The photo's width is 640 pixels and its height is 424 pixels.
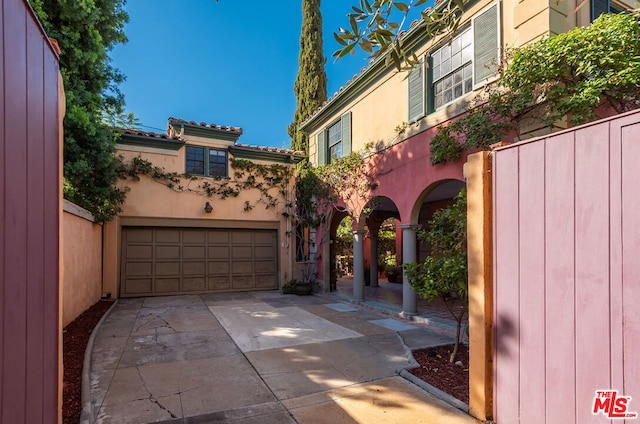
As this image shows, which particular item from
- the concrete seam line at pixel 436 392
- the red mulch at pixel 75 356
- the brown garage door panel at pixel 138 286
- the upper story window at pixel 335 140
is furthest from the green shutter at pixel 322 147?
the concrete seam line at pixel 436 392

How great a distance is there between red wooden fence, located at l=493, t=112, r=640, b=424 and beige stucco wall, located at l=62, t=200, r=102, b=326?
22.8ft

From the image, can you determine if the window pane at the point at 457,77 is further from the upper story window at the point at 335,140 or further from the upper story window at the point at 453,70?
the upper story window at the point at 335,140

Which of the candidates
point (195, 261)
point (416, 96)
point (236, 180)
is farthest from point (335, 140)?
point (195, 261)

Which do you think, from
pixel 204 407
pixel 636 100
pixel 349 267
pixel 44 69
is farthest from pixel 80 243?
pixel 349 267

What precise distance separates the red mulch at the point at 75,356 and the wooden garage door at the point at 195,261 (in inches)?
86.1

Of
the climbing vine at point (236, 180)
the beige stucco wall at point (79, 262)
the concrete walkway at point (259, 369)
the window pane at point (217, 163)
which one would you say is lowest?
the concrete walkway at point (259, 369)

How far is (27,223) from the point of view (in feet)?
5.47

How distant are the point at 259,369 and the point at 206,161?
852 cm

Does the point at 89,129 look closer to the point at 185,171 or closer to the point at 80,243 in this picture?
the point at 80,243

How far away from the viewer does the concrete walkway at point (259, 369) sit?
3307 mm

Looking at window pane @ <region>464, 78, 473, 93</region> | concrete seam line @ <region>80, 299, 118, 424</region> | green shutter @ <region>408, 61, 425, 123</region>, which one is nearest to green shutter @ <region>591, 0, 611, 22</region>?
window pane @ <region>464, 78, 473, 93</region>

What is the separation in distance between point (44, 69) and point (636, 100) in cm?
657

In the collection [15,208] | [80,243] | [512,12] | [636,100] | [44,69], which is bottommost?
[80,243]

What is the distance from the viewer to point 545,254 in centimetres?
254
